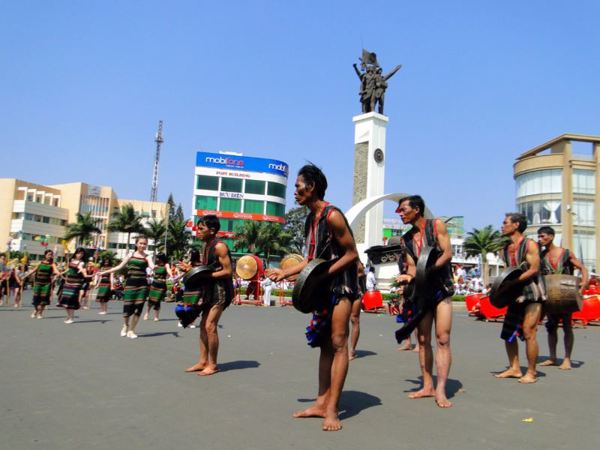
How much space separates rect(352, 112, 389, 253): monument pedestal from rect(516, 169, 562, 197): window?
2914 centimetres

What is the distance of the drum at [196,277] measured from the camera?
19.4ft

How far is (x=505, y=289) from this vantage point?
19.3ft

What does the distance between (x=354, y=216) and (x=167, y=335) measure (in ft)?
67.6

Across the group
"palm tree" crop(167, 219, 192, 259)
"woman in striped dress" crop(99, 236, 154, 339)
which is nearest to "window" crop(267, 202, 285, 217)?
"palm tree" crop(167, 219, 192, 259)

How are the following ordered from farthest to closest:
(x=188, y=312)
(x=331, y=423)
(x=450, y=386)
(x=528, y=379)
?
(x=188, y=312) < (x=528, y=379) < (x=450, y=386) < (x=331, y=423)

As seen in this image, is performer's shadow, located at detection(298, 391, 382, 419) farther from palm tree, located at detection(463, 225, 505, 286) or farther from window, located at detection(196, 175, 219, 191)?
window, located at detection(196, 175, 219, 191)

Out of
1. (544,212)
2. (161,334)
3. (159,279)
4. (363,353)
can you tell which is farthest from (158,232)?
(363,353)

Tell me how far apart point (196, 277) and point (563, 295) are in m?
4.74

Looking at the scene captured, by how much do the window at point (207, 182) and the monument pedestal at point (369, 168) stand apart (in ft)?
151

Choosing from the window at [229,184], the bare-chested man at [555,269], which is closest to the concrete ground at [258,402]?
the bare-chested man at [555,269]

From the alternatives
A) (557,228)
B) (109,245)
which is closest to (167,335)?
(557,228)

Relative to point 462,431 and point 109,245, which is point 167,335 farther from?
point 109,245

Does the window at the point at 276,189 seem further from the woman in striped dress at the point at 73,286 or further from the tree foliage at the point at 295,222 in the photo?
the woman in striped dress at the point at 73,286

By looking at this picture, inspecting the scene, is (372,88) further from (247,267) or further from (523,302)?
(523,302)
